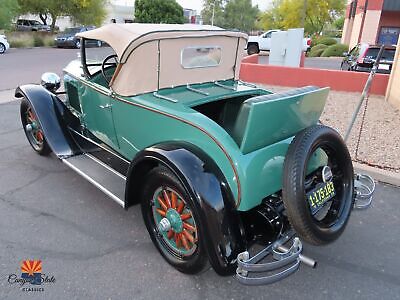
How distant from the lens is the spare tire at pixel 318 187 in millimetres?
2174

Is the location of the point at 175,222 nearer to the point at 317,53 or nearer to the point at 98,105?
the point at 98,105

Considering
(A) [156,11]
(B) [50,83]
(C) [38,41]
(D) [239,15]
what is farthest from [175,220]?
(D) [239,15]

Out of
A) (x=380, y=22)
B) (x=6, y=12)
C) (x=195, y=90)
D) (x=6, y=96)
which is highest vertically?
(x=380, y=22)

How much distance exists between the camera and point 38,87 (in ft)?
14.1

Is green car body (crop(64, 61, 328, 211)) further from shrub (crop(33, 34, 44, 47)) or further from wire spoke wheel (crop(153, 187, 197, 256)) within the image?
shrub (crop(33, 34, 44, 47))

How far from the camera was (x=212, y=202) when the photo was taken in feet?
7.28

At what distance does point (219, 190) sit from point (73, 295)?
127 cm

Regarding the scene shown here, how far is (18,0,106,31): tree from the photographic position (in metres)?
28.1

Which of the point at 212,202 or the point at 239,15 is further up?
the point at 239,15

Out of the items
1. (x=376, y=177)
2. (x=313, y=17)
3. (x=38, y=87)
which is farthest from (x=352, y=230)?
(x=313, y=17)

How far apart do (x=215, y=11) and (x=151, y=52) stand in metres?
69.2

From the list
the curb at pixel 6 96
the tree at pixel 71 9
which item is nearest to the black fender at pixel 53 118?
the curb at pixel 6 96

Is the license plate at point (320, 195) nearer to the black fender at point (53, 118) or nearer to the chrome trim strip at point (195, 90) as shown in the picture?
the chrome trim strip at point (195, 90)

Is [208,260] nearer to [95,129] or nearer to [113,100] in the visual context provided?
[113,100]
